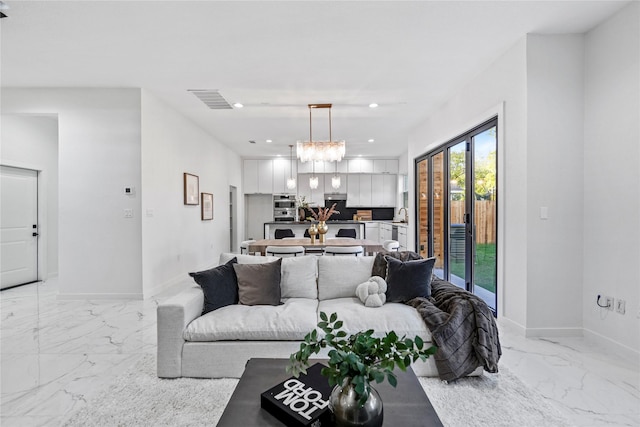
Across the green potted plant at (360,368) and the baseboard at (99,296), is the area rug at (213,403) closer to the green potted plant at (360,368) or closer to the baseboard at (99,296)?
the green potted plant at (360,368)

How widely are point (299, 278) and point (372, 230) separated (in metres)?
6.03

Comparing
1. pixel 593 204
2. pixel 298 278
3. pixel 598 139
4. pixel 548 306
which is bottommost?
pixel 548 306

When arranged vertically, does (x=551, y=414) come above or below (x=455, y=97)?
below

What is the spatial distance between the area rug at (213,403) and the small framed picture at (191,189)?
145 inches

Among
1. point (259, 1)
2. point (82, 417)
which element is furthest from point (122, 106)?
point (82, 417)

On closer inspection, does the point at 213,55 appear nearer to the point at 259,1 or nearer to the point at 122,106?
the point at 259,1

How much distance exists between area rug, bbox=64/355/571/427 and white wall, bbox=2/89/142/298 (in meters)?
2.49

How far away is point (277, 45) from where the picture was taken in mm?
3205

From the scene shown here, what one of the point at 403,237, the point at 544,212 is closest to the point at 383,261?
the point at 544,212

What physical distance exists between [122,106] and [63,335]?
9.08ft

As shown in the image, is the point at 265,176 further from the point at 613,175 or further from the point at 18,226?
the point at 613,175

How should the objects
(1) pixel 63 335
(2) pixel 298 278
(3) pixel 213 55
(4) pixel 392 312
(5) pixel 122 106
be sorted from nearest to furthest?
(4) pixel 392 312 → (2) pixel 298 278 → (1) pixel 63 335 → (3) pixel 213 55 → (5) pixel 122 106

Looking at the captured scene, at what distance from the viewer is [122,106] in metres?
4.29

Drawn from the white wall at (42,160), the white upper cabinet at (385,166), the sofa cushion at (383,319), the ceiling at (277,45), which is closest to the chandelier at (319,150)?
the ceiling at (277,45)
